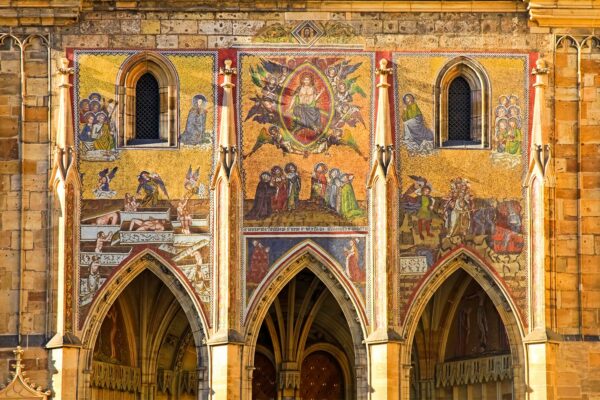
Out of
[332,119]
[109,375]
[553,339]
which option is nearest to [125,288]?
[109,375]

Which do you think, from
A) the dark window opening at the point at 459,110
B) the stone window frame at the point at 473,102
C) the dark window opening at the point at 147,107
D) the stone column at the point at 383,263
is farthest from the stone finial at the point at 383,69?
the dark window opening at the point at 147,107

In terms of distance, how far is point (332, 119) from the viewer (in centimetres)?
4784

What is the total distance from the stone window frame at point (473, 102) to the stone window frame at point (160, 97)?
4865mm

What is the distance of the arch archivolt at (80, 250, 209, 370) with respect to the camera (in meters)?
47.1

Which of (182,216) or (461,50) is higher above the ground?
(461,50)

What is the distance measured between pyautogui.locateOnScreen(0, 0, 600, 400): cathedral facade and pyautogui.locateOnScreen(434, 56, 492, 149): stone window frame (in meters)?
0.04

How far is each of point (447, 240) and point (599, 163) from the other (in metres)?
3.19

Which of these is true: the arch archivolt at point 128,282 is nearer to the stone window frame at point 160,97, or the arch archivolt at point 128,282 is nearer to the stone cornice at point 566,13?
the stone window frame at point 160,97

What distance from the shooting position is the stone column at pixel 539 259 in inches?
1849

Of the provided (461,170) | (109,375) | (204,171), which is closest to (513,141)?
(461,170)

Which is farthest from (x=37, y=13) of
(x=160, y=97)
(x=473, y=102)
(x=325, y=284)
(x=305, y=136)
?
(x=473, y=102)

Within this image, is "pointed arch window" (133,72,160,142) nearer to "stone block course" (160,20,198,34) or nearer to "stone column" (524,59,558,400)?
"stone block course" (160,20,198,34)

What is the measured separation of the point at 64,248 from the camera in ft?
155

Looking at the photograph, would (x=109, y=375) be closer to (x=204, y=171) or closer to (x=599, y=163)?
(x=204, y=171)
